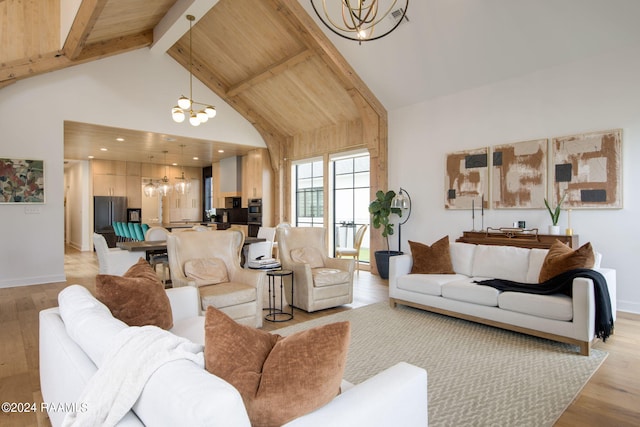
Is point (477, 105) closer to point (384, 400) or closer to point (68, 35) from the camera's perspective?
point (384, 400)

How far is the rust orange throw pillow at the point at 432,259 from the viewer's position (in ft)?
14.0

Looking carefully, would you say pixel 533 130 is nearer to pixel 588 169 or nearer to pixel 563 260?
pixel 588 169

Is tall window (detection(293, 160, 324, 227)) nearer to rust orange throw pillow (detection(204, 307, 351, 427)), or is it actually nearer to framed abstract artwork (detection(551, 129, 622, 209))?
framed abstract artwork (detection(551, 129, 622, 209))

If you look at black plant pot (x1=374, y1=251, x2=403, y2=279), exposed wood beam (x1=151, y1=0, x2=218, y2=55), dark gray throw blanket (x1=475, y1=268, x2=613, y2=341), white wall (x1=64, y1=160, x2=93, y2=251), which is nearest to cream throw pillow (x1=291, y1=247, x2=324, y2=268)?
black plant pot (x1=374, y1=251, x2=403, y2=279)

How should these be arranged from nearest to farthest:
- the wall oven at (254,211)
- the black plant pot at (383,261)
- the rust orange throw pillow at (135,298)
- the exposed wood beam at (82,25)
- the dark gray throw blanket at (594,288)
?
the rust orange throw pillow at (135,298) → the dark gray throw blanket at (594,288) → the exposed wood beam at (82,25) → the black plant pot at (383,261) → the wall oven at (254,211)

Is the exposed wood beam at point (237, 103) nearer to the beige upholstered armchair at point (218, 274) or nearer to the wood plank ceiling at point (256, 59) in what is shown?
the wood plank ceiling at point (256, 59)

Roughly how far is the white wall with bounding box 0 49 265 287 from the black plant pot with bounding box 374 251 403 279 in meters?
4.86

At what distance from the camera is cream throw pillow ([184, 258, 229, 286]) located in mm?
3445

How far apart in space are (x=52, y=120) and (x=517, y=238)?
718cm

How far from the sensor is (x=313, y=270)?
4.42m

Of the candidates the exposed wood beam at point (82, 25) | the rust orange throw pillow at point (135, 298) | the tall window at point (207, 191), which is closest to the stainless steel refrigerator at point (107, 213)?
the tall window at point (207, 191)

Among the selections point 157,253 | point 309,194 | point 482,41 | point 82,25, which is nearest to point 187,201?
point 309,194

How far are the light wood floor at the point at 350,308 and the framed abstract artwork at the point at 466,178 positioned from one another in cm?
191

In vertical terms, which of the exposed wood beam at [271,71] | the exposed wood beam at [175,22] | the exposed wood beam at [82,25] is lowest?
the exposed wood beam at [82,25]
